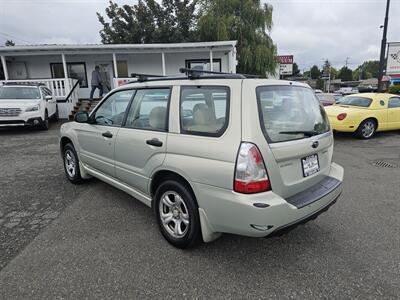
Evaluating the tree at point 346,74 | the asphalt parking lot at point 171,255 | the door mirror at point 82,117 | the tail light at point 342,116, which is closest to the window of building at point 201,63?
the tail light at point 342,116

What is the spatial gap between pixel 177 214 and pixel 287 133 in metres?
1.34

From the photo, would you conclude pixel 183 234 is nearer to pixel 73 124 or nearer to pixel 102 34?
pixel 73 124

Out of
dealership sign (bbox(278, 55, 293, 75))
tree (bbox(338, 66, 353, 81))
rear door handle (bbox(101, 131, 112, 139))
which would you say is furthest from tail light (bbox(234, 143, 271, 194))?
tree (bbox(338, 66, 353, 81))

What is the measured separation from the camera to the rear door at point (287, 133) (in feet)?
7.48

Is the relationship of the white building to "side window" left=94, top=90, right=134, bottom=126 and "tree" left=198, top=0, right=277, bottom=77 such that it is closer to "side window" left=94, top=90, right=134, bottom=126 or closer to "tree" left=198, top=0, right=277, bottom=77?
"tree" left=198, top=0, right=277, bottom=77

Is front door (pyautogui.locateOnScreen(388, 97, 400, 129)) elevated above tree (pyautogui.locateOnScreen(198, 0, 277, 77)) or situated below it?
below

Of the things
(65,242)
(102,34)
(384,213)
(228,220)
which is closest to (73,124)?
(65,242)

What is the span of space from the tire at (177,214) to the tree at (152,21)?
25.2 m

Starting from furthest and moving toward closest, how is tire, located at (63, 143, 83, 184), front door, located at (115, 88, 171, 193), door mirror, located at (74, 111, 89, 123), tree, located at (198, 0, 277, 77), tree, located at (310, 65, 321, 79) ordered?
1. tree, located at (310, 65, 321, 79)
2. tree, located at (198, 0, 277, 77)
3. tire, located at (63, 143, 83, 184)
4. door mirror, located at (74, 111, 89, 123)
5. front door, located at (115, 88, 171, 193)

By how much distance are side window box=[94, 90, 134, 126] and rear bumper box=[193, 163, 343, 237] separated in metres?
1.63

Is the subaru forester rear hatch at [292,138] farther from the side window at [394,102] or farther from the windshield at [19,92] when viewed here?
the windshield at [19,92]

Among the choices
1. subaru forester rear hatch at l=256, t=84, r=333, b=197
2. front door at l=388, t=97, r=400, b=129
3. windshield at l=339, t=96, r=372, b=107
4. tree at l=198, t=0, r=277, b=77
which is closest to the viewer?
subaru forester rear hatch at l=256, t=84, r=333, b=197

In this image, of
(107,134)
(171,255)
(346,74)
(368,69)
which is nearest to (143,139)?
(107,134)

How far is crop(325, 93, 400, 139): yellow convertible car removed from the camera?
8.20m
